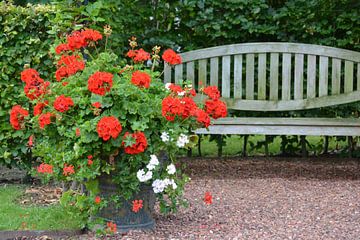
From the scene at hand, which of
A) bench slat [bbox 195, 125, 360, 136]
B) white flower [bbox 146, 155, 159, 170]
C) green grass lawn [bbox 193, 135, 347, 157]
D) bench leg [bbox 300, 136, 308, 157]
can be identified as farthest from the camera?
green grass lawn [bbox 193, 135, 347, 157]

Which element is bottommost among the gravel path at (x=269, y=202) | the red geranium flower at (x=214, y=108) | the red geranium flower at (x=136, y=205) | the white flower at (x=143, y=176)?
the gravel path at (x=269, y=202)

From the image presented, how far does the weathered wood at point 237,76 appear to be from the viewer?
6453 millimetres

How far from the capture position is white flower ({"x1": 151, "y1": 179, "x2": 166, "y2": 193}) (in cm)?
399

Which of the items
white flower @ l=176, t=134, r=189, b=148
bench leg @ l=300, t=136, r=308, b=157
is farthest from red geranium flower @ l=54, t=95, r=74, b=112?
bench leg @ l=300, t=136, r=308, b=157

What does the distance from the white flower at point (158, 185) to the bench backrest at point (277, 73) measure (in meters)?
2.51

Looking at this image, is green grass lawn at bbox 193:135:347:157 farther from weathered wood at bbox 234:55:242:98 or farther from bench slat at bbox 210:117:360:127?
bench slat at bbox 210:117:360:127

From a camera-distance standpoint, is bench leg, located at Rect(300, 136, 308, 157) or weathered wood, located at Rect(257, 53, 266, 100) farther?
bench leg, located at Rect(300, 136, 308, 157)

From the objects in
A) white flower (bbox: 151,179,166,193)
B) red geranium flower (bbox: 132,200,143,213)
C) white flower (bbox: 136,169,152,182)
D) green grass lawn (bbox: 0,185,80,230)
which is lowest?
green grass lawn (bbox: 0,185,80,230)

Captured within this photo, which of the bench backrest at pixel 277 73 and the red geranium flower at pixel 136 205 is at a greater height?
the bench backrest at pixel 277 73

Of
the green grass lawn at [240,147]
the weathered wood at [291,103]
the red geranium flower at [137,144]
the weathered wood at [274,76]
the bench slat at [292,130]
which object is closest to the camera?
the red geranium flower at [137,144]

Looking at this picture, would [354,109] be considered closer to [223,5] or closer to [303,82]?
[303,82]

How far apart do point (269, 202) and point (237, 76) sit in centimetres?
175

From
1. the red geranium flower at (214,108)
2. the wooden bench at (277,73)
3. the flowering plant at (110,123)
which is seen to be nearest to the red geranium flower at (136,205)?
the flowering plant at (110,123)

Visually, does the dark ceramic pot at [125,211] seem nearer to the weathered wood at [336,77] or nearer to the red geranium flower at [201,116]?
the red geranium flower at [201,116]
